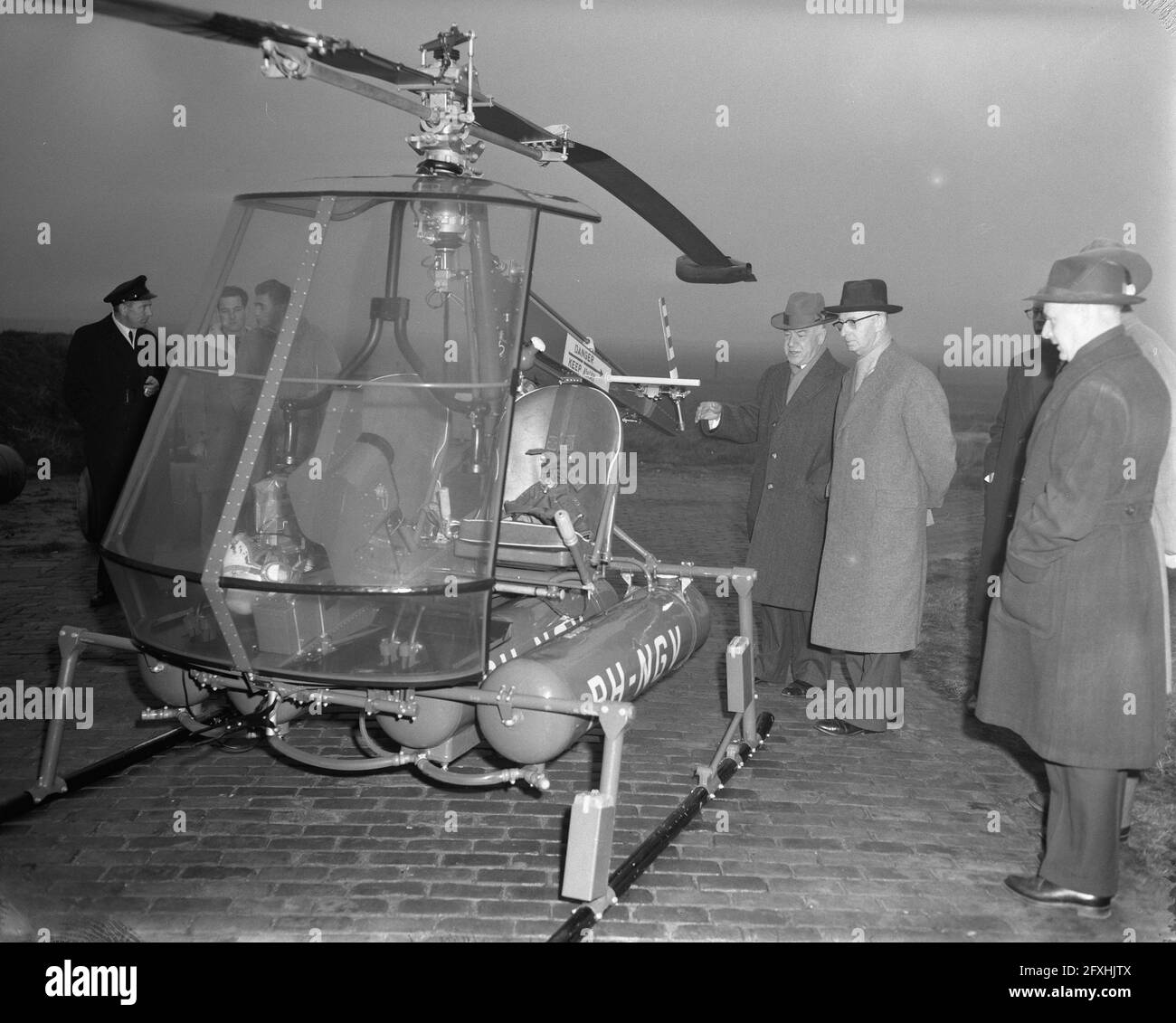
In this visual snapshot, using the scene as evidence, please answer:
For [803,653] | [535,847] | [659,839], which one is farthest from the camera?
[803,653]

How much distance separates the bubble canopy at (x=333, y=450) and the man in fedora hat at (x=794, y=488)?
2.79 metres

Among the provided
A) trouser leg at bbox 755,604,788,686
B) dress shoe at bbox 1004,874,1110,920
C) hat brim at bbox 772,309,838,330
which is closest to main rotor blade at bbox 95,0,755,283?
hat brim at bbox 772,309,838,330

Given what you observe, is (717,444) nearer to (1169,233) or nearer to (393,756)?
(1169,233)

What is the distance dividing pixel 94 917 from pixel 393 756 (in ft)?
3.80

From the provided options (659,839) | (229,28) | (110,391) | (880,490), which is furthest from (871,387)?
(110,391)

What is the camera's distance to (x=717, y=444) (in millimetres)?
26031

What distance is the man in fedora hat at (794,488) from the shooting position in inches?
251

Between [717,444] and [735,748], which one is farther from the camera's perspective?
[717,444]

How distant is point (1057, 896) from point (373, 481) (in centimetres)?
291

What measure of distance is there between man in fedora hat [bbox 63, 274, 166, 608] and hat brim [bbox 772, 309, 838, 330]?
4463mm

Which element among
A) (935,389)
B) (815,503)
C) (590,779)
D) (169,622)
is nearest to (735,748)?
(590,779)

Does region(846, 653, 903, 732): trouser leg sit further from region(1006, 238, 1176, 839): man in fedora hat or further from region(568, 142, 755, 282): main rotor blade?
region(568, 142, 755, 282): main rotor blade

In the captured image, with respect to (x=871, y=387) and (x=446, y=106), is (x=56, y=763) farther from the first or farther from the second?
(x=871, y=387)

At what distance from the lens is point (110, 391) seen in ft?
25.7
